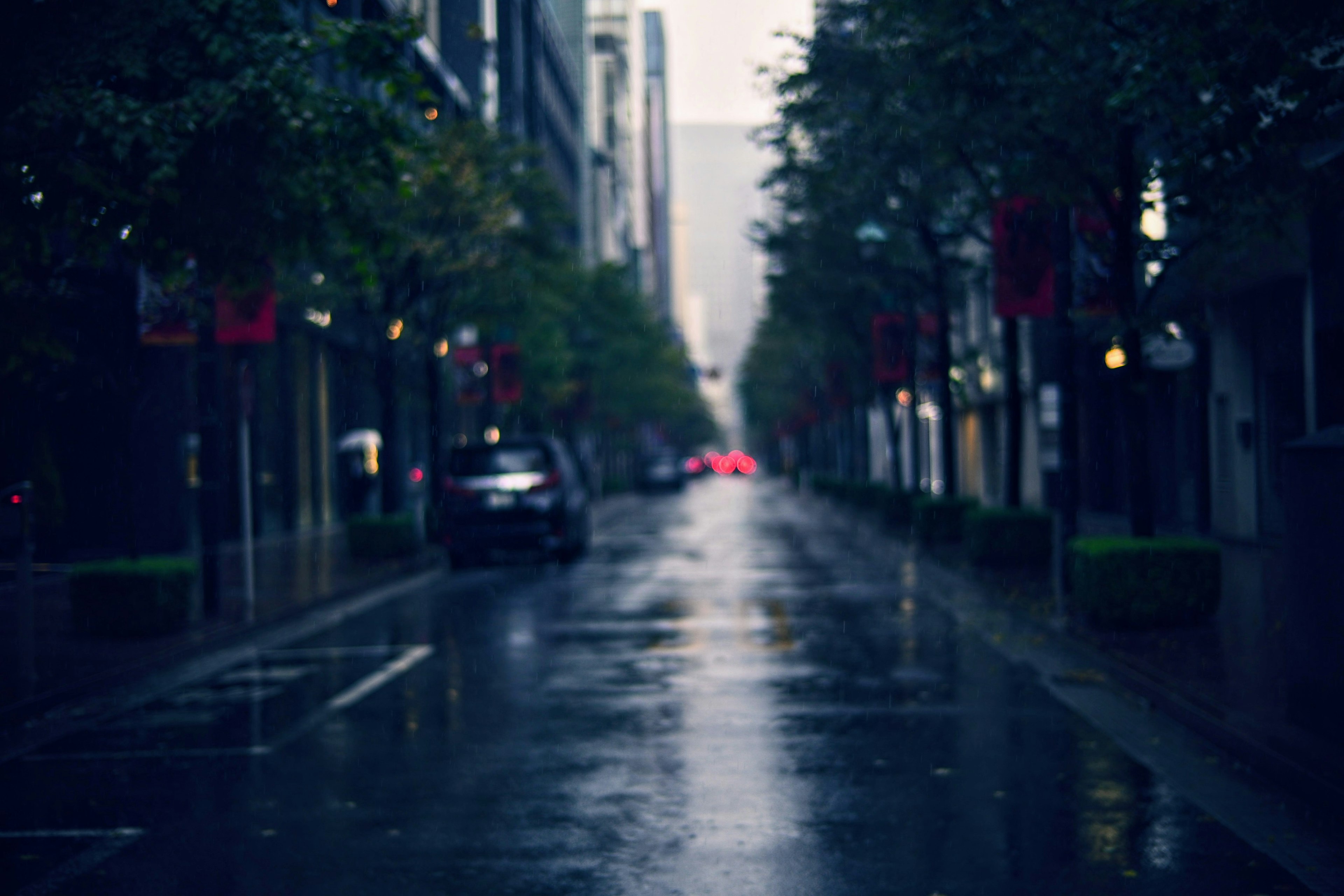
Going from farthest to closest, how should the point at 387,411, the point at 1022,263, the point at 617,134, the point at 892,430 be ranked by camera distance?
the point at 617,134
the point at 892,430
the point at 387,411
the point at 1022,263

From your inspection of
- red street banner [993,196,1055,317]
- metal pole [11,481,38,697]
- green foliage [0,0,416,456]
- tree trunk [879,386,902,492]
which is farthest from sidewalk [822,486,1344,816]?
tree trunk [879,386,902,492]

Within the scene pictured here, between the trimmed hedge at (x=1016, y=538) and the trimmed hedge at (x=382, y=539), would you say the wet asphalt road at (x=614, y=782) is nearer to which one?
the trimmed hedge at (x=1016, y=538)

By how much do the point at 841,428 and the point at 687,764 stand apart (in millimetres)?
50335

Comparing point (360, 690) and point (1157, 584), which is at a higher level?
point (1157, 584)

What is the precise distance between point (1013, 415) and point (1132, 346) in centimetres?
622

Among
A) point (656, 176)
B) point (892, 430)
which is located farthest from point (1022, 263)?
point (656, 176)

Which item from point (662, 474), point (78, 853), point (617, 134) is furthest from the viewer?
point (617, 134)

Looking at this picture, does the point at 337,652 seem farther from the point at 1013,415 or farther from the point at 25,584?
the point at 1013,415

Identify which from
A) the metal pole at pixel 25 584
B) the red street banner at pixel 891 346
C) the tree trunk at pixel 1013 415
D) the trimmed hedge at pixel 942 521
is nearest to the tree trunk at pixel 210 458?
the metal pole at pixel 25 584

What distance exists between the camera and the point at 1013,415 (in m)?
20.7

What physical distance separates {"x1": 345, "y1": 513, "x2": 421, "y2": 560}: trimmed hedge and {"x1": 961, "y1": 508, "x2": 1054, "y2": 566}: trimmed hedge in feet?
30.2

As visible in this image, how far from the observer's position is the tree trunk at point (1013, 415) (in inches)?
817

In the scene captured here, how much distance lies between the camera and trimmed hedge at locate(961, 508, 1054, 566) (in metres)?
19.8

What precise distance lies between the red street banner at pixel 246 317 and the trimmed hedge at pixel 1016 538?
9.46 meters
